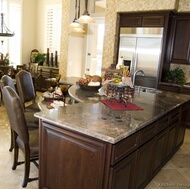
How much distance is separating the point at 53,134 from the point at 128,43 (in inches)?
156

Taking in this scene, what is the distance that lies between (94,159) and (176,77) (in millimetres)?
4048

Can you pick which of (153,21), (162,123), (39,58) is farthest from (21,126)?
(39,58)

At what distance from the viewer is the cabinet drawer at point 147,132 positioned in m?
2.04

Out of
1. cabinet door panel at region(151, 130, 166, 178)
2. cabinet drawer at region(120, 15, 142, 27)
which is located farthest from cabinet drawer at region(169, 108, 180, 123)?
cabinet drawer at region(120, 15, 142, 27)

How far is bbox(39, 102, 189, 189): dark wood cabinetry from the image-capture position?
1699 mm

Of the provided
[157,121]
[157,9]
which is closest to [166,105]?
[157,121]

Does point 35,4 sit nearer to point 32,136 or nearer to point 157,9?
point 157,9

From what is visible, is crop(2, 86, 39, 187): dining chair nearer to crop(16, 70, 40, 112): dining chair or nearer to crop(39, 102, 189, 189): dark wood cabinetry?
crop(39, 102, 189, 189): dark wood cabinetry

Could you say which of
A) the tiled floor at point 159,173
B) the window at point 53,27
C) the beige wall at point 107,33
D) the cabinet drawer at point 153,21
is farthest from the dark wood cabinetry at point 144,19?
the tiled floor at point 159,173

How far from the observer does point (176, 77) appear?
5148 millimetres

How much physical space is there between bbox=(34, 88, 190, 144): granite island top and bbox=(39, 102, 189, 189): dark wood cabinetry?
0.24 feet

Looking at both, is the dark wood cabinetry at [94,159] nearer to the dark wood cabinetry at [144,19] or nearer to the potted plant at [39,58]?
the dark wood cabinetry at [144,19]

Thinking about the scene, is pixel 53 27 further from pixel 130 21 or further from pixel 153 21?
pixel 153 21

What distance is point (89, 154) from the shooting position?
1.76m
